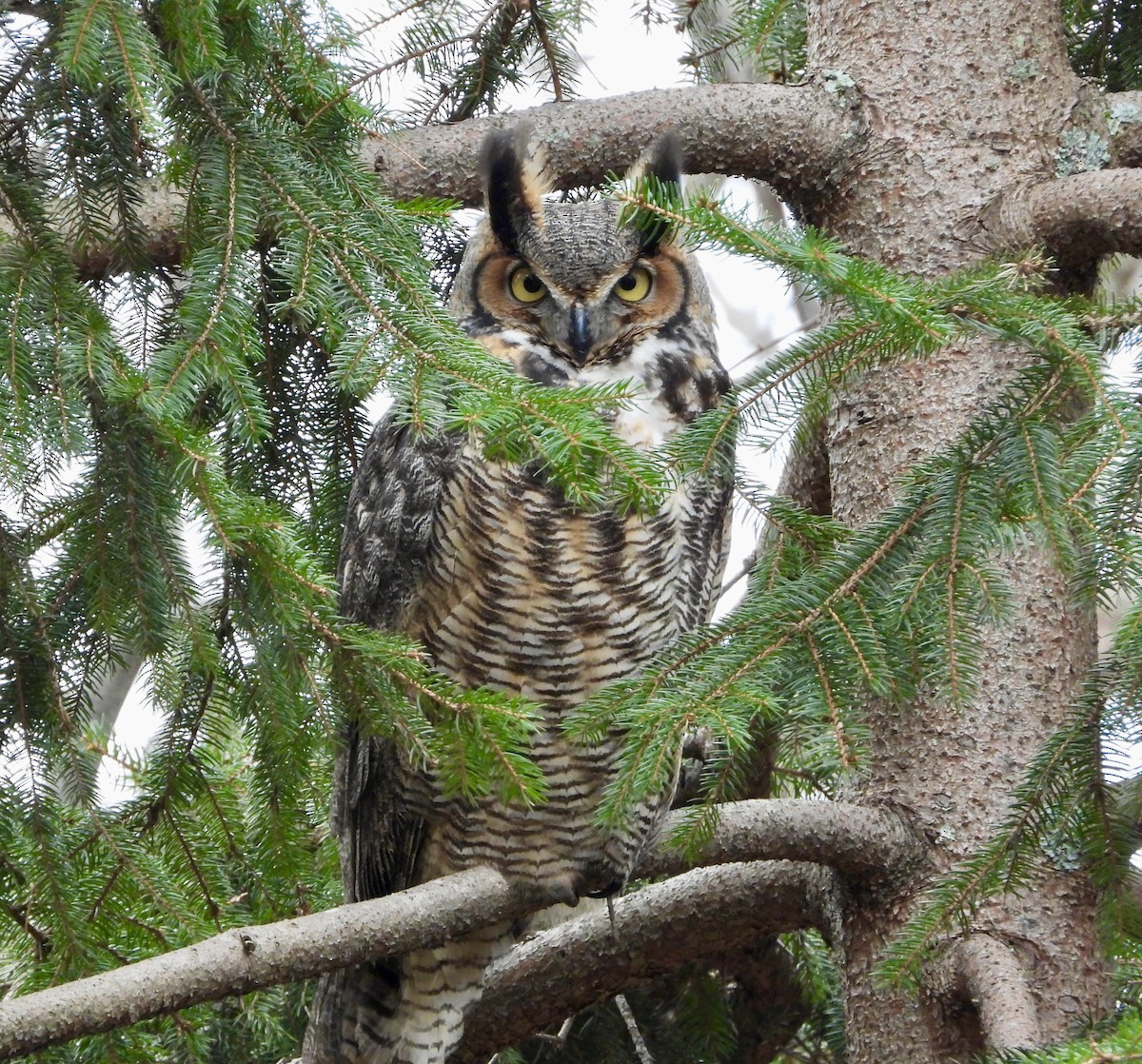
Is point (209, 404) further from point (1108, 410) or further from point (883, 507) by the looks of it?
point (1108, 410)

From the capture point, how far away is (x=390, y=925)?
1.64 meters

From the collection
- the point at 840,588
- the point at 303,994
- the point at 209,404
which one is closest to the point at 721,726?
the point at 840,588

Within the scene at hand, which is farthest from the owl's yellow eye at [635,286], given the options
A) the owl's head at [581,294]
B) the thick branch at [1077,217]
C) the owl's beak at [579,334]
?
the thick branch at [1077,217]

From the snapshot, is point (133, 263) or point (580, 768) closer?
point (133, 263)

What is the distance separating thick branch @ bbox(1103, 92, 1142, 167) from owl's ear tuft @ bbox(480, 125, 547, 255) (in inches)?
41.1

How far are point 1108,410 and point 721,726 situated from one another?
1.74 ft

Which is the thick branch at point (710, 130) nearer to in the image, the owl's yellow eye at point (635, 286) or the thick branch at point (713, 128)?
the thick branch at point (713, 128)

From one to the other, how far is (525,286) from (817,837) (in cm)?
107

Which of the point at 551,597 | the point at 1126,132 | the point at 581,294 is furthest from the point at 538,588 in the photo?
the point at 1126,132

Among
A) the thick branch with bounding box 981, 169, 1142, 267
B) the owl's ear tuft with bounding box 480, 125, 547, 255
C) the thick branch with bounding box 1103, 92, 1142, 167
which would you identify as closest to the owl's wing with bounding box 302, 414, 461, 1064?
the owl's ear tuft with bounding box 480, 125, 547, 255

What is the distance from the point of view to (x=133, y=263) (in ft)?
6.47

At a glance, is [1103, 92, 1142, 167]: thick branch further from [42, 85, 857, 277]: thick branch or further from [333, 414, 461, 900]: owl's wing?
[333, 414, 461, 900]: owl's wing

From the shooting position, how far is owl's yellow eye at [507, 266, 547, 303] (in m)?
2.44

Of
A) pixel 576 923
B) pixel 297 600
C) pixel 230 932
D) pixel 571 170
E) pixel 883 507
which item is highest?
pixel 571 170
